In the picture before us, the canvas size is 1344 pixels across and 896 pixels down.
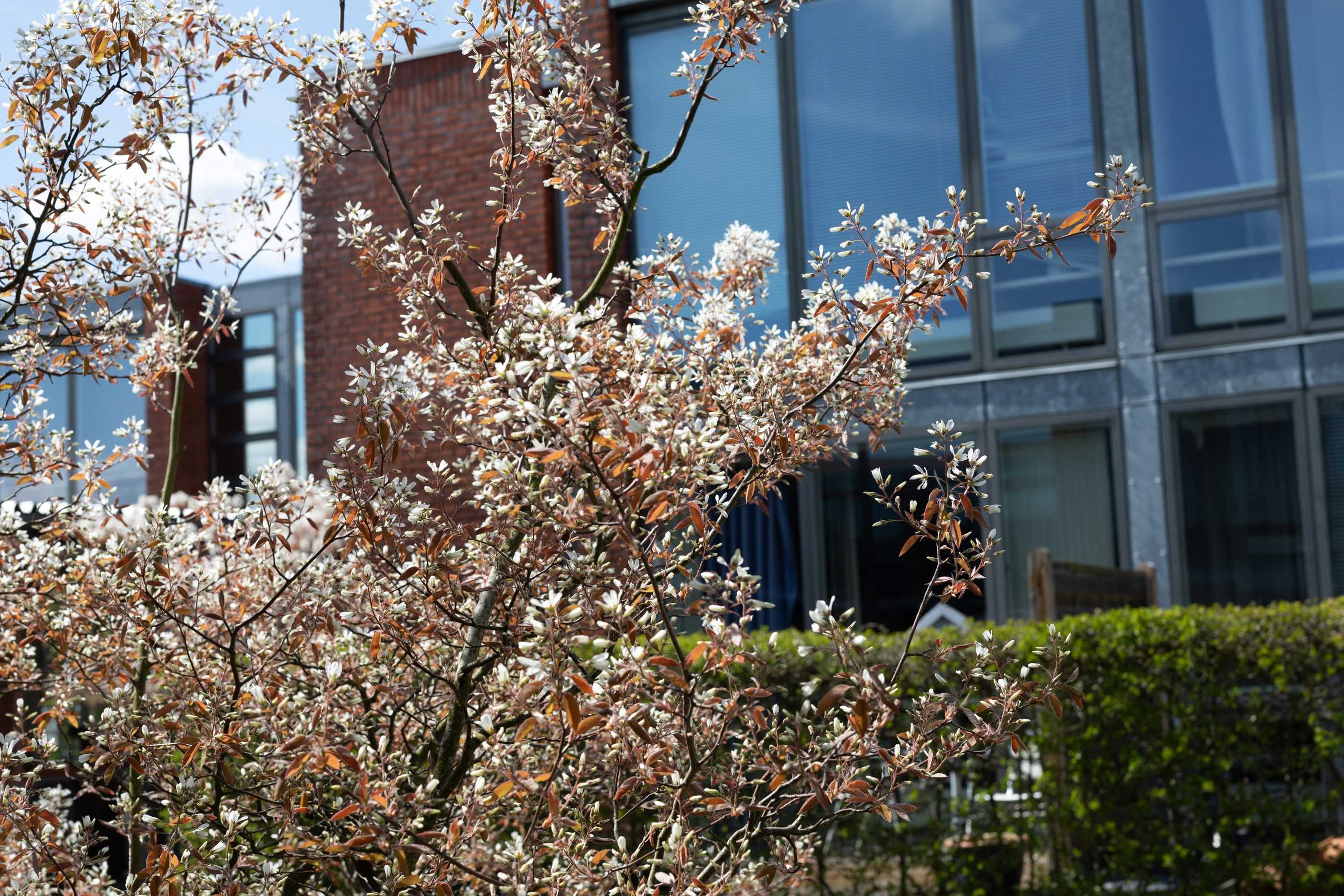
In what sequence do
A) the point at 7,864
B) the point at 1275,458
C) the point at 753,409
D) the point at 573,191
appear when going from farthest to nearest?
the point at 1275,458 → the point at 573,191 → the point at 753,409 → the point at 7,864

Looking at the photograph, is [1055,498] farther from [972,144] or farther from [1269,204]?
[972,144]

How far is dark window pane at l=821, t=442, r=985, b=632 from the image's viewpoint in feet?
26.7

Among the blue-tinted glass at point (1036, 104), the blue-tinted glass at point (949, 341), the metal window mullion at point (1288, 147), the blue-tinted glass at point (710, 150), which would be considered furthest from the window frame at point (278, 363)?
the metal window mullion at point (1288, 147)

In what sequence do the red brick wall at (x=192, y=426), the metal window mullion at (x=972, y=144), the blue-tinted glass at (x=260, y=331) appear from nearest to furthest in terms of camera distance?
1. the metal window mullion at (x=972, y=144)
2. the red brick wall at (x=192, y=426)
3. the blue-tinted glass at (x=260, y=331)

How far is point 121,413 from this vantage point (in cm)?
2014

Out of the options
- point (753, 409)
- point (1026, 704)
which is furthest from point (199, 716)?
point (1026, 704)

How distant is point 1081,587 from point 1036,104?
11.1 feet

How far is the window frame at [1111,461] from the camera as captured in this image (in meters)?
7.85

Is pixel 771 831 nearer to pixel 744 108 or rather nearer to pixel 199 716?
pixel 199 716

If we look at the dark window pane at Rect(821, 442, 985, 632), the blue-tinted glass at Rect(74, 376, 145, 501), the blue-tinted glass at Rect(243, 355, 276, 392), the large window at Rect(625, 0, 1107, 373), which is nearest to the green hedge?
the dark window pane at Rect(821, 442, 985, 632)

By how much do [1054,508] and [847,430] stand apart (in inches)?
225

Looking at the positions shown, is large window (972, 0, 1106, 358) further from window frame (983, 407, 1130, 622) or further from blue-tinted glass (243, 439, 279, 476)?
blue-tinted glass (243, 439, 279, 476)

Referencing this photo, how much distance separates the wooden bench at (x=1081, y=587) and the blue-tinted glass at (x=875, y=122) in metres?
1.84

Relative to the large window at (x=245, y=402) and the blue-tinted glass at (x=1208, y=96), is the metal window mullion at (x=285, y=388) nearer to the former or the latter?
the large window at (x=245, y=402)
